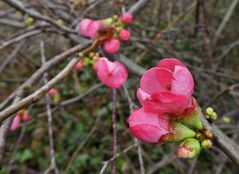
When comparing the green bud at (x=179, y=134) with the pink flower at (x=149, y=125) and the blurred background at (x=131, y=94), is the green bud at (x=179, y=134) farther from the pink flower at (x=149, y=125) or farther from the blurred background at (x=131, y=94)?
the blurred background at (x=131, y=94)

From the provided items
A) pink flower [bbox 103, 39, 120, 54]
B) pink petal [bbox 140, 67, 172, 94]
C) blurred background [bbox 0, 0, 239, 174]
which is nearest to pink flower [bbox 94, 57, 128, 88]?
pink flower [bbox 103, 39, 120, 54]

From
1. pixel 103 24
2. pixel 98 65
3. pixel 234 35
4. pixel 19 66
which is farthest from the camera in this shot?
pixel 19 66

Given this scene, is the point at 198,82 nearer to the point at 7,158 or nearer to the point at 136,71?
the point at 136,71

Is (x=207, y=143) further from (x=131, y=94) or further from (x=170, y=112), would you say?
(x=131, y=94)

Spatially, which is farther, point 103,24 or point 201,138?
point 103,24

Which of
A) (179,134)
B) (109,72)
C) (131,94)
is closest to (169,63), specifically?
(179,134)

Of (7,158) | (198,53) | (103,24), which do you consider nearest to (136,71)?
(103,24)

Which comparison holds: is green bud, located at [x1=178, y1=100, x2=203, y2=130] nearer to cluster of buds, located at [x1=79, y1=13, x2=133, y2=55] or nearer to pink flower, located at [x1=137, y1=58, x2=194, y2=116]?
pink flower, located at [x1=137, y1=58, x2=194, y2=116]
